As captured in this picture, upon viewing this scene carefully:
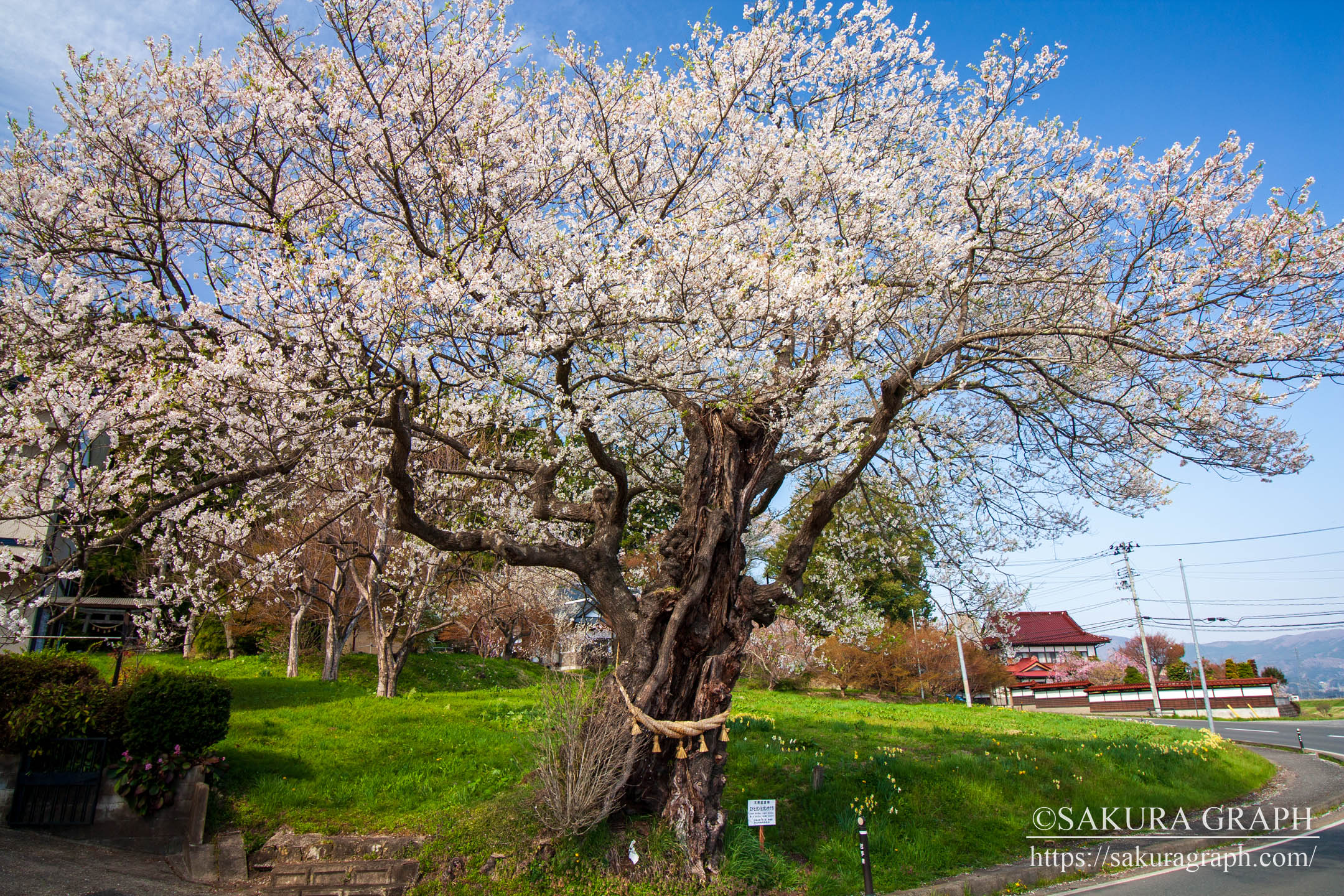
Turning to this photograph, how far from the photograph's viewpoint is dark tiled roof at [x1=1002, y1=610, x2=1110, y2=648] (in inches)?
2156

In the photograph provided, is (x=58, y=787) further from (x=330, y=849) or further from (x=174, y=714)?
(x=330, y=849)

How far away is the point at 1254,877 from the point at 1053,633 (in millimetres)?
56098

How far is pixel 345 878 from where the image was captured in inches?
239

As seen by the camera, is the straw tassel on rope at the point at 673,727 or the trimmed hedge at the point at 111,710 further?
the trimmed hedge at the point at 111,710

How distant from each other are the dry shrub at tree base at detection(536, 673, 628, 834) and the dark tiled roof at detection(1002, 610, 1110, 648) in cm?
5556

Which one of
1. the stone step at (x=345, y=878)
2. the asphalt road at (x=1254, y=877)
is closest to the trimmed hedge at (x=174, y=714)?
the stone step at (x=345, y=878)

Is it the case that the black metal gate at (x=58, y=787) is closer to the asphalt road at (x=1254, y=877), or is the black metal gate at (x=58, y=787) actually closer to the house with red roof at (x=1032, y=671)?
the asphalt road at (x=1254, y=877)

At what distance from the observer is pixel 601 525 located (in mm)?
7906

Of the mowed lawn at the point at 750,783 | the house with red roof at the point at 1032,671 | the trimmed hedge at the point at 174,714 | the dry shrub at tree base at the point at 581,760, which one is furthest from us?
the house with red roof at the point at 1032,671

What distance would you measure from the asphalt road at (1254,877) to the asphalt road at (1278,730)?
12.5 m

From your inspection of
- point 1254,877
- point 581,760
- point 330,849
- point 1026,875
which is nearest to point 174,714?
point 330,849

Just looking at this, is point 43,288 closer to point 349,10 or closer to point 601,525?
point 349,10

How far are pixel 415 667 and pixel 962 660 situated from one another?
67.9ft

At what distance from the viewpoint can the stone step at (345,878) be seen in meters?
5.99
